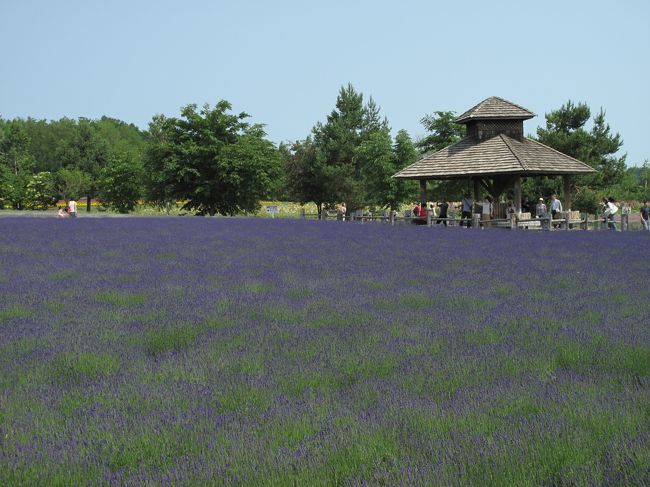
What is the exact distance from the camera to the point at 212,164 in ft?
186

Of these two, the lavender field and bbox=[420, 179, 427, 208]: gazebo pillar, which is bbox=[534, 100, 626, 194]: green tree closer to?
bbox=[420, 179, 427, 208]: gazebo pillar

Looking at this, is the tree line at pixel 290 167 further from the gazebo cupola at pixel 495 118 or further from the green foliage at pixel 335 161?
the gazebo cupola at pixel 495 118

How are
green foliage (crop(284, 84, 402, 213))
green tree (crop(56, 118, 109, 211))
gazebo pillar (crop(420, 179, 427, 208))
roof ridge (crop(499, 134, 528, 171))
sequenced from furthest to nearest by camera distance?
green tree (crop(56, 118, 109, 211)) < green foliage (crop(284, 84, 402, 213)) < gazebo pillar (crop(420, 179, 427, 208)) < roof ridge (crop(499, 134, 528, 171))

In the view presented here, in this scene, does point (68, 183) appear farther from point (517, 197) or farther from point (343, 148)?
point (517, 197)

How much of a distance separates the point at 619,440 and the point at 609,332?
304cm

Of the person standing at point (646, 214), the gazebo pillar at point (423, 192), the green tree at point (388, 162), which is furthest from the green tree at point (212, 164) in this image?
the person standing at point (646, 214)

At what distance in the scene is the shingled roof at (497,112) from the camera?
36062 millimetres

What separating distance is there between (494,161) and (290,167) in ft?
140

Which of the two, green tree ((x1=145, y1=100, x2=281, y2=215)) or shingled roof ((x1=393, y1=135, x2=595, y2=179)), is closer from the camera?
shingled roof ((x1=393, y1=135, x2=595, y2=179))

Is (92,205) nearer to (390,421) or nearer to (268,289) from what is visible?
(268,289)

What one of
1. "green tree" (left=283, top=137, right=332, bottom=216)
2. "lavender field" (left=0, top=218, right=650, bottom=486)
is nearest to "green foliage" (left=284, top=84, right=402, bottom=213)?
"green tree" (left=283, top=137, right=332, bottom=216)

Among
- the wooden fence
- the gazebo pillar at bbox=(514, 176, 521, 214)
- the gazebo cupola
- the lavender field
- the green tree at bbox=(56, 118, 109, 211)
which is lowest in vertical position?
the lavender field

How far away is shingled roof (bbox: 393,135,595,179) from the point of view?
32812 mm

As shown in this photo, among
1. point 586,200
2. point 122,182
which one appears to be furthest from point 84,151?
point 586,200
